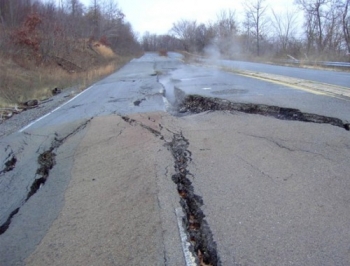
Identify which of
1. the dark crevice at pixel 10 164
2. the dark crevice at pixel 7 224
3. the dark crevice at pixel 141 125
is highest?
the dark crevice at pixel 141 125

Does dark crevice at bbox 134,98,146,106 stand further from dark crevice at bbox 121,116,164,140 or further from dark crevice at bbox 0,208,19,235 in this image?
dark crevice at bbox 0,208,19,235

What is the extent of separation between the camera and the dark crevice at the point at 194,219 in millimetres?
2477

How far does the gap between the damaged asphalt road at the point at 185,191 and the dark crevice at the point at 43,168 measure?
18 mm

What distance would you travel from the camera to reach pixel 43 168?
15.6 feet

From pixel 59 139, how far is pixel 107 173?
2.35m

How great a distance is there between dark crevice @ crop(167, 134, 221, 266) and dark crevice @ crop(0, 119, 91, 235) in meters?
1.72

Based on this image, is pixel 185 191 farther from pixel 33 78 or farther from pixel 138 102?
pixel 33 78

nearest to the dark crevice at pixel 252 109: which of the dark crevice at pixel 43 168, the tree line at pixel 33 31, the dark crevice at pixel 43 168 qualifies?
the dark crevice at pixel 43 168

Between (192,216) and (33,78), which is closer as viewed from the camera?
(192,216)

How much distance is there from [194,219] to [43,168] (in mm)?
2724

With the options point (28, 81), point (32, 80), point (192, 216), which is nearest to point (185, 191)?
point (192, 216)

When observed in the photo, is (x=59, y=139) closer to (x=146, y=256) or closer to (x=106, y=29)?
(x=146, y=256)

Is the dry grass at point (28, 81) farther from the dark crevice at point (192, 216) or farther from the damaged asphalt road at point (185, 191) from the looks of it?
the dark crevice at point (192, 216)

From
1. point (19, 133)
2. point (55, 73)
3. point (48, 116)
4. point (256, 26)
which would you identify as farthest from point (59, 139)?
point (256, 26)
